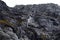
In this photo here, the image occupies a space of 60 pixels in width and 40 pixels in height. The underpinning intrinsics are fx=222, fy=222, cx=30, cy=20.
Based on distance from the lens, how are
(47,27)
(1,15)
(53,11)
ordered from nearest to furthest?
(1,15) → (47,27) → (53,11)

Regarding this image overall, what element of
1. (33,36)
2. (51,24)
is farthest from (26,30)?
(51,24)

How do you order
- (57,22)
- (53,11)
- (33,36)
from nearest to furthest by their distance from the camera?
(33,36) → (57,22) → (53,11)

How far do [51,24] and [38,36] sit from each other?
12.6 meters

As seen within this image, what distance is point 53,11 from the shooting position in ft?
294

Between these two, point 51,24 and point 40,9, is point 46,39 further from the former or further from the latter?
point 40,9

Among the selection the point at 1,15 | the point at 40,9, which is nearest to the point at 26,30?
the point at 1,15

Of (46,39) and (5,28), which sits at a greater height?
(5,28)

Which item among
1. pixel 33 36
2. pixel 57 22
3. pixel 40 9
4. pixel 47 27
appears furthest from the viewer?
pixel 40 9

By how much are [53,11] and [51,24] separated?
73.7ft

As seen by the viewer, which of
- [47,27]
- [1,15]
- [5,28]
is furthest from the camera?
[47,27]

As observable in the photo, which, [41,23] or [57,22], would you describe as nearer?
[41,23]

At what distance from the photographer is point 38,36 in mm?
56312

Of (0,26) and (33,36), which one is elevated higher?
(0,26)

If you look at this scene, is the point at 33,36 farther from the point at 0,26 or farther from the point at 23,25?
the point at 0,26
